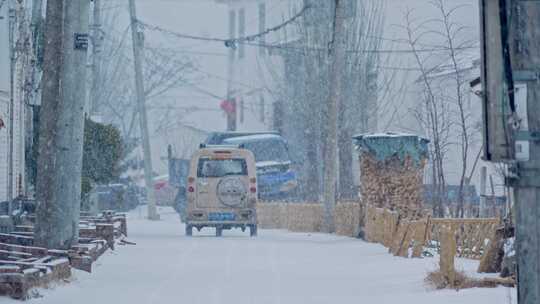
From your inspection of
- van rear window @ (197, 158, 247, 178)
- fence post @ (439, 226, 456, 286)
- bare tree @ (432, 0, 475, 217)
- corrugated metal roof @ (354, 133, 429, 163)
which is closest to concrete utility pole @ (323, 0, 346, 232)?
van rear window @ (197, 158, 247, 178)

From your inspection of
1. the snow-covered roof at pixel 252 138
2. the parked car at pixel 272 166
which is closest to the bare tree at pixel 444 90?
the parked car at pixel 272 166

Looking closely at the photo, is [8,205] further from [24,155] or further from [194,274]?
[194,274]

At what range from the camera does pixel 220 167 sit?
30703 mm

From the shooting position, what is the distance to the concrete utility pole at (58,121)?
55.2ft

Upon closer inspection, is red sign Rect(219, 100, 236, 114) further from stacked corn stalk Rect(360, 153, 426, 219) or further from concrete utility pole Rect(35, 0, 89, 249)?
concrete utility pole Rect(35, 0, 89, 249)

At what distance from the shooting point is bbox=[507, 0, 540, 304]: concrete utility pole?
→ 7699mm

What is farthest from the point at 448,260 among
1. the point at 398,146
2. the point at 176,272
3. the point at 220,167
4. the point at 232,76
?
the point at 232,76

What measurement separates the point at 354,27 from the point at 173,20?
4807 centimetres

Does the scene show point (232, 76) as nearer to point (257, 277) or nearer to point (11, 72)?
point (11, 72)

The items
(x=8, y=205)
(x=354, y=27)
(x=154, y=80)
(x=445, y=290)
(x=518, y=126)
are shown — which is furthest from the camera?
(x=154, y=80)

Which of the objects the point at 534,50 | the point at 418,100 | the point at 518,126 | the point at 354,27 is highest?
the point at 354,27

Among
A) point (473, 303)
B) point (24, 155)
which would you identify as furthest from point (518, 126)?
point (24, 155)

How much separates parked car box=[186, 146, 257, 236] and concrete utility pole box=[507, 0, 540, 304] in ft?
70.7

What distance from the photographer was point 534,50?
7719 millimetres
